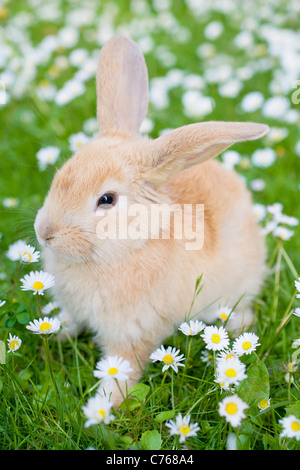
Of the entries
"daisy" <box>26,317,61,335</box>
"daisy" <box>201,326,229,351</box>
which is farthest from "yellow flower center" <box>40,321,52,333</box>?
"daisy" <box>201,326,229,351</box>

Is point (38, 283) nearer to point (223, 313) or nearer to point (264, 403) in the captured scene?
point (223, 313)

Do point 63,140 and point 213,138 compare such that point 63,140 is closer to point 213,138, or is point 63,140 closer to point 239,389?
point 213,138

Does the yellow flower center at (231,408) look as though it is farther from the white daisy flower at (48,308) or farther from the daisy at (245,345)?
the white daisy flower at (48,308)

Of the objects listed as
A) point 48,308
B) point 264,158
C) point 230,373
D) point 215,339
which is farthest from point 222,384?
point 264,158

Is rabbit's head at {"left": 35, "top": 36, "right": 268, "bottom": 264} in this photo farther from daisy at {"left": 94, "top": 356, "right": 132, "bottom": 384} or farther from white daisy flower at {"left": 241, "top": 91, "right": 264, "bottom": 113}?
white daisy flower at {"left": 241, "top": 91, "right": 264, "bottom": 113}

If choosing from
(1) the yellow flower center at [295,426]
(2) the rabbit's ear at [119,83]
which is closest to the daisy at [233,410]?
(1) the yellow flower center at [295,426]
